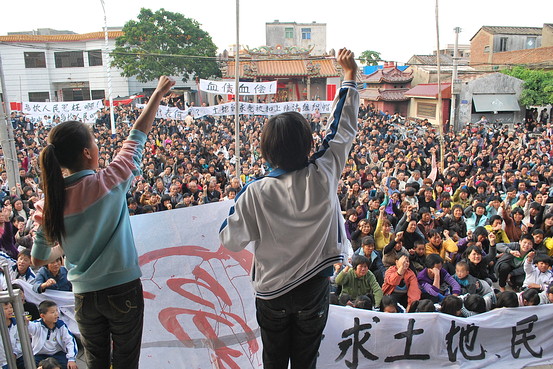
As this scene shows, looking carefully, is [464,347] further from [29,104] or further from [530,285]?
[29,104]

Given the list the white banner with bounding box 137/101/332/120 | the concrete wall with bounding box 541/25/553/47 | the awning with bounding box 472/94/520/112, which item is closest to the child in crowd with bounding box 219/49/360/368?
the white banner with bounding box 137/101/332/120

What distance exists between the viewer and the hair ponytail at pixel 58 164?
4.91 ft

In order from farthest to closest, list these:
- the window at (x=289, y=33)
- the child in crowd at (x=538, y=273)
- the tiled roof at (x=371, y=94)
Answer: the window at (x=289, y=33)
the tiled roof at (x=371, y=94)
the child in crowd at (x=538, y=273)

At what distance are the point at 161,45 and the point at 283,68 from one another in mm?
7504

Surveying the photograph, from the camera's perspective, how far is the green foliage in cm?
2138

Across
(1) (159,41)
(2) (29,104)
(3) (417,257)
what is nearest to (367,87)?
(1) (159,41)

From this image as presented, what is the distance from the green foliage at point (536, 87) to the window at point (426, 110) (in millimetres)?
4307

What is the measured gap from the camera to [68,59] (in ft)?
98.8

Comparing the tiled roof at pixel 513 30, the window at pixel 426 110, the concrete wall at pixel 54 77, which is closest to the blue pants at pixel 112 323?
the window at pixel 426 110

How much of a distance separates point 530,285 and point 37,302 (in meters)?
4.73

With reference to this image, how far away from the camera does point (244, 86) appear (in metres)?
12.8

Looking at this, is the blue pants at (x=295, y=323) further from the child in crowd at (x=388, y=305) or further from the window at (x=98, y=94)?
the window at (x=98, y=94)

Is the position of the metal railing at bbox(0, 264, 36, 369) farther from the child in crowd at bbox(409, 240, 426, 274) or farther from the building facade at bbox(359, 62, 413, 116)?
the building facade at bbox(359, 62, 413, 116)

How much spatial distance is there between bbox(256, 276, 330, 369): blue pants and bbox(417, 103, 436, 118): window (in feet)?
78.0
